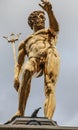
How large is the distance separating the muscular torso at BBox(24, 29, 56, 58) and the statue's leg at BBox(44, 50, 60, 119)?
0.21 metres

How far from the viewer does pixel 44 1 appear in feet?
41.2

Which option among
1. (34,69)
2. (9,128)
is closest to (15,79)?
(34,69)

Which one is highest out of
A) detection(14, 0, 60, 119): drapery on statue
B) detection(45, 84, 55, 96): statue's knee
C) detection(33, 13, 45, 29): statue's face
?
detection(33, 13, 45, 29): statue's face

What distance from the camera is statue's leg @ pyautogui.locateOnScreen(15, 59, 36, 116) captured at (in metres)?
11.7

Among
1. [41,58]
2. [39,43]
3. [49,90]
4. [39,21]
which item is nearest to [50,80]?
[49,90]

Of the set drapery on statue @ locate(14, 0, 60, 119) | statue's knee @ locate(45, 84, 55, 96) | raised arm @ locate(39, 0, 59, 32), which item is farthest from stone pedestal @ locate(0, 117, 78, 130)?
raised arm @ locate(39, 0, 59, 32)

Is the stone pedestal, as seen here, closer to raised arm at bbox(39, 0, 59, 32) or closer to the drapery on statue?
the drapery on statue

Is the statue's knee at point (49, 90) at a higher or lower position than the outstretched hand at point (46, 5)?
lower

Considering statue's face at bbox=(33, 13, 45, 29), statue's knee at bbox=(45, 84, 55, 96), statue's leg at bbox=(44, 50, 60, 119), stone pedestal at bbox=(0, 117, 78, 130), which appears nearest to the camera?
stone pedestal at bbox=(0, 117, 78, 130)

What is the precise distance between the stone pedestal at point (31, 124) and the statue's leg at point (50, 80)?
844 mm

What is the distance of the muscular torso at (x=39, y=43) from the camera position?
12.2m

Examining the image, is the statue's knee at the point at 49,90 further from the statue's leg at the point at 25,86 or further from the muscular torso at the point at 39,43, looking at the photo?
the muscular torso at the point at 39,43

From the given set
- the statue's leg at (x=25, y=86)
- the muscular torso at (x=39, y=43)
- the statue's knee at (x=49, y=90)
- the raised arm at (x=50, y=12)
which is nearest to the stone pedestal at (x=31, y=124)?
the statue's leg at (x=25, y=86)

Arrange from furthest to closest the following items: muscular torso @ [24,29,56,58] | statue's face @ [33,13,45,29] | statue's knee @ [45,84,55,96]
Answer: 1. statue's face @ [33,13,45,29]
2. muscular torso @ [24,29,56,58]
3. statue's knee @ [45,84,55,96]
